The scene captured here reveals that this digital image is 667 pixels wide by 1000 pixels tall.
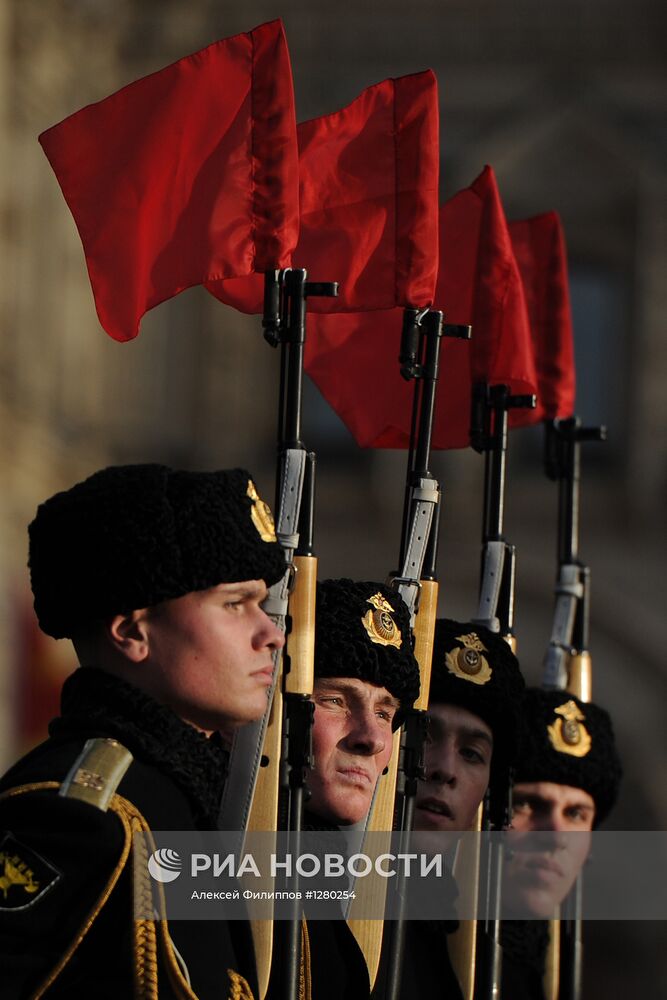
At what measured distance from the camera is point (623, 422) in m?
18.4

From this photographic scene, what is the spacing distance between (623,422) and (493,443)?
1297 centimetres

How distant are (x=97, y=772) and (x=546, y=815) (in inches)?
96.5

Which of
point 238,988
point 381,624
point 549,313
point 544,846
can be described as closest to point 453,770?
point 381,624

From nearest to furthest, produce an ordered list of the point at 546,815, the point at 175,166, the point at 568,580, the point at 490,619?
the point at 175,166, the point at 490,619, the point at 546,815, the point at 568,580

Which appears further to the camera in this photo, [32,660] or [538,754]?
[32,660]

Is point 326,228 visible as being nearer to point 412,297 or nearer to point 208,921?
point 412,297

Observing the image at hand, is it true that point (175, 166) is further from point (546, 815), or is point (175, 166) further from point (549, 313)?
point (546, 815)

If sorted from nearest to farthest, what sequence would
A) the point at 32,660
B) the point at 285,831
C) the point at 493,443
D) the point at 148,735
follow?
the point at 148,735 < the point at 285,831 < the point at 493,443 < the point at 32,660

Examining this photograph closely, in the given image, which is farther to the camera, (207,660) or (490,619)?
(490,619)

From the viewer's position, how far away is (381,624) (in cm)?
451

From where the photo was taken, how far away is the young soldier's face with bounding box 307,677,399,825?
4414mm

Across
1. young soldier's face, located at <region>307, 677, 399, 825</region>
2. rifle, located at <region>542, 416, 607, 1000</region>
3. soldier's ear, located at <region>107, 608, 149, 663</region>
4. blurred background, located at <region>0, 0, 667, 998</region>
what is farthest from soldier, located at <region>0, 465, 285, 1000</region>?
blurred background, located at <region>0, 0, 667, 998</region>

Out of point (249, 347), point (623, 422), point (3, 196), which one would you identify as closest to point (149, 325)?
point (249, 347)

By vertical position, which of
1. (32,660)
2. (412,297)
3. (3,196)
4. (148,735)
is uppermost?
(3,196)
